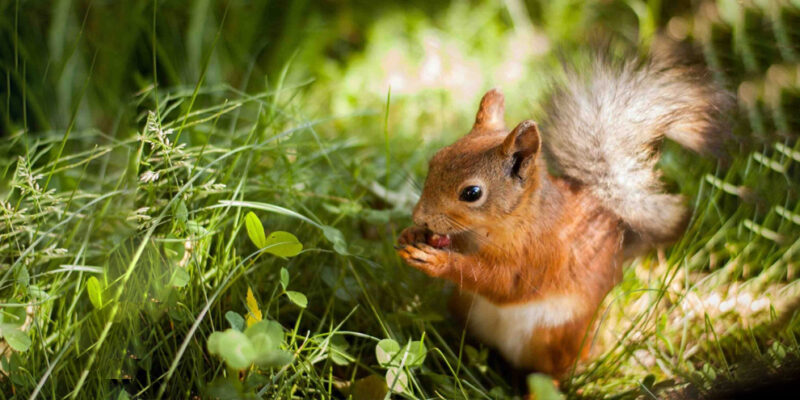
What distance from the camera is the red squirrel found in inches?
51.1

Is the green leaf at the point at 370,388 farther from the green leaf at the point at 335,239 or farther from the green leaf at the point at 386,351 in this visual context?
the green leaf at the point at 335,239

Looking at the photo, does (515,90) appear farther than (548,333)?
Yes

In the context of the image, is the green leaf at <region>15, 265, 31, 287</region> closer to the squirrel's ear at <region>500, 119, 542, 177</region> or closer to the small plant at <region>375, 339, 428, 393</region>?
the small plant at <region>375, 339, 428, 393</region>

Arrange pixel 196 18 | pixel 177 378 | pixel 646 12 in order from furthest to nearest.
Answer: pixel 646 12, pixel 196 18, pixel 177 378

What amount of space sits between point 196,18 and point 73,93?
1.61ft

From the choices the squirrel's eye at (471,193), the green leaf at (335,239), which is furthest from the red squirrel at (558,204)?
the green leaf at (335,239)

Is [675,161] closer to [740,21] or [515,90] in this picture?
[740,21]

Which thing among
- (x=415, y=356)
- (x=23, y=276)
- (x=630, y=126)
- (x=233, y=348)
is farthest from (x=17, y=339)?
(x=630, y=126)

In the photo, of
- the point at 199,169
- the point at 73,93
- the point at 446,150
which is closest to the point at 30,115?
the point at 73,93

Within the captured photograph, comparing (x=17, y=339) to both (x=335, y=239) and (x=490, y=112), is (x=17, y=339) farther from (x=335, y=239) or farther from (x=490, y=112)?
(x=490, y=112)

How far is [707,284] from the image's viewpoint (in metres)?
1.63

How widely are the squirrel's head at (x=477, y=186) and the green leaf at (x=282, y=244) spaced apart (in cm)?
25

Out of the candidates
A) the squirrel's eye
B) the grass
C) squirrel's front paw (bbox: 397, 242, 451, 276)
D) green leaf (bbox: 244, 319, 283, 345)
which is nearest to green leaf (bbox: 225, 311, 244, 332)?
the grass

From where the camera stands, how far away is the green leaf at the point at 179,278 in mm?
1168
